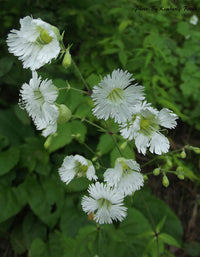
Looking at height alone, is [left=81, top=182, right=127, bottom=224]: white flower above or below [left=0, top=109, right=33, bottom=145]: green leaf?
above

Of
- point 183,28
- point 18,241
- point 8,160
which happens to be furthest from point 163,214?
point 183,28

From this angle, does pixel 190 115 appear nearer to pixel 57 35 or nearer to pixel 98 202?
pixel 98 202

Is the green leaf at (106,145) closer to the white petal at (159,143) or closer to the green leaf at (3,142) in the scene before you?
the white petal at (159,143)

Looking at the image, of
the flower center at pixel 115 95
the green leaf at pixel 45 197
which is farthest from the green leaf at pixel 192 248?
the flower center at pixel 115 95

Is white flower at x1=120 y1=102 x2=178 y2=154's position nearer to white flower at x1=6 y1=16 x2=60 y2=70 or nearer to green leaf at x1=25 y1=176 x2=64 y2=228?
white flower at x1=6 y1=16 x2=60 y2=70

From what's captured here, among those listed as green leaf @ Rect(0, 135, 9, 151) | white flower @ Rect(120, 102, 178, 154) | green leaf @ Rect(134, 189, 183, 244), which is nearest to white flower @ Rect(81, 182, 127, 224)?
white flower @ Rect(120, 102, 178, 154)

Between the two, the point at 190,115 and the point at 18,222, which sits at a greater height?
the point at 190,115

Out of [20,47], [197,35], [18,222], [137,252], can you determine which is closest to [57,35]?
[20,47]

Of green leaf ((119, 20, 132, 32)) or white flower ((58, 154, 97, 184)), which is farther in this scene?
green leaf ((119, 20, 132, 32))
